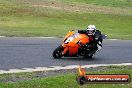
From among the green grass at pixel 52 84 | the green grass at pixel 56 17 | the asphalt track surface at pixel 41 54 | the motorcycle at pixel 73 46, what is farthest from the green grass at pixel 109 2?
the green grass at pixel 52 84

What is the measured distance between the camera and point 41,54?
17.5m

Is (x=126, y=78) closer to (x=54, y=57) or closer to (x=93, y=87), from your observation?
(x=93, y=87)

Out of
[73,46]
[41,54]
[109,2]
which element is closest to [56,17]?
[109,2]

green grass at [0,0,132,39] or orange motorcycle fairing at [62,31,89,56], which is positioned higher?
orange motorcycle fairing at [62,31,89,56]

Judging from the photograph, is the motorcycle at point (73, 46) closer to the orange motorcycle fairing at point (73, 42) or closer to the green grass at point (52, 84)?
the orange motorcycle fairing at point (73, 42)

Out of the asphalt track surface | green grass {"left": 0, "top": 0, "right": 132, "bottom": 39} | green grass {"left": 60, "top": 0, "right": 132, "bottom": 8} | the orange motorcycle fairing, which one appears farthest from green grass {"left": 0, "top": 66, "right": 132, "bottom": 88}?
green grass {"left": 60, "top": 0, "right": 132, "bottom": 8}

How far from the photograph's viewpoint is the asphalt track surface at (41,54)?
50.2 feet

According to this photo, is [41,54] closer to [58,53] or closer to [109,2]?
[58,53]

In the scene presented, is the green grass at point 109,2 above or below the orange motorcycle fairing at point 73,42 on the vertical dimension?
below

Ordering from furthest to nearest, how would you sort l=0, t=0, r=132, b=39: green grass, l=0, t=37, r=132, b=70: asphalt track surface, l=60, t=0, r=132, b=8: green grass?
l=60, t=0, r=132, b=8: green grass → l=0, t=0, r=132, b=39: green grass → l=0, t=37, r=132, b=70: asphalt track surface

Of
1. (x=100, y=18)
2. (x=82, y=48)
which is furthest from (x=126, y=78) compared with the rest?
(x=100, y=18)

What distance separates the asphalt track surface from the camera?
15.3 m

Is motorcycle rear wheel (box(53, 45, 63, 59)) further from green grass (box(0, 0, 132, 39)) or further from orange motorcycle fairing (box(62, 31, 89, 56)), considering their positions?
green grass (box(0, 0, 132, 39))

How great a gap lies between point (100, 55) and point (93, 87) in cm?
737
